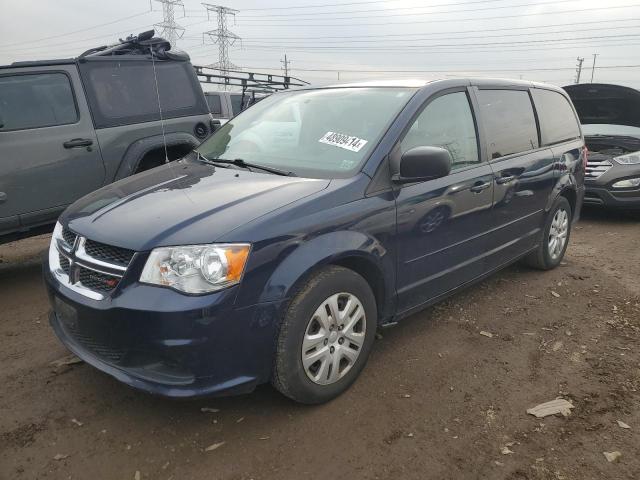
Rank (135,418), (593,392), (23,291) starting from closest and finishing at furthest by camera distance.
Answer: (135,418), (593,392), (23,291)

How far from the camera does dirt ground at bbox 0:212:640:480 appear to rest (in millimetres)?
2402

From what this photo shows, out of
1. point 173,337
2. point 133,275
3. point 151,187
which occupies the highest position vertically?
point 151,187

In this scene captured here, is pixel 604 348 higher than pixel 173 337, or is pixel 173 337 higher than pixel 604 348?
pixel 173 337

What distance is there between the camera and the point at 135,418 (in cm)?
274

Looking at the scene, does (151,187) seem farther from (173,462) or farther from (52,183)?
(52,183)

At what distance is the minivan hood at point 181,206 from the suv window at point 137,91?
85.0 inches

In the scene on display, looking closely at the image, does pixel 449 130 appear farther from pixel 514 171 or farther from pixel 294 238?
pixel 294 238

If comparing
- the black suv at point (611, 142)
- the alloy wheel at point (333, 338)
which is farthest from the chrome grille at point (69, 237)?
the black suv at point (611, 142)

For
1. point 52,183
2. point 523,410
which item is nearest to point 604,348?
point 523,410

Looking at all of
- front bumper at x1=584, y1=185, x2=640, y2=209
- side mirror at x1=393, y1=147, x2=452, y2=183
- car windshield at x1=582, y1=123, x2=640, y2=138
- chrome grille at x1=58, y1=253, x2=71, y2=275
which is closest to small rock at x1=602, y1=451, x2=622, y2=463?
side mirror at x1=393, y1=147, x2=452, y2=183

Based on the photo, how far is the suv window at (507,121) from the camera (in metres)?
3.89

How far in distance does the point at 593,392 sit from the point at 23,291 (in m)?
4.54

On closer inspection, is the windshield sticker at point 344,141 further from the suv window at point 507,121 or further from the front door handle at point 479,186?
the suv window at point 507,121

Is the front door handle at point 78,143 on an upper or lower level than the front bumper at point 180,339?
upper
